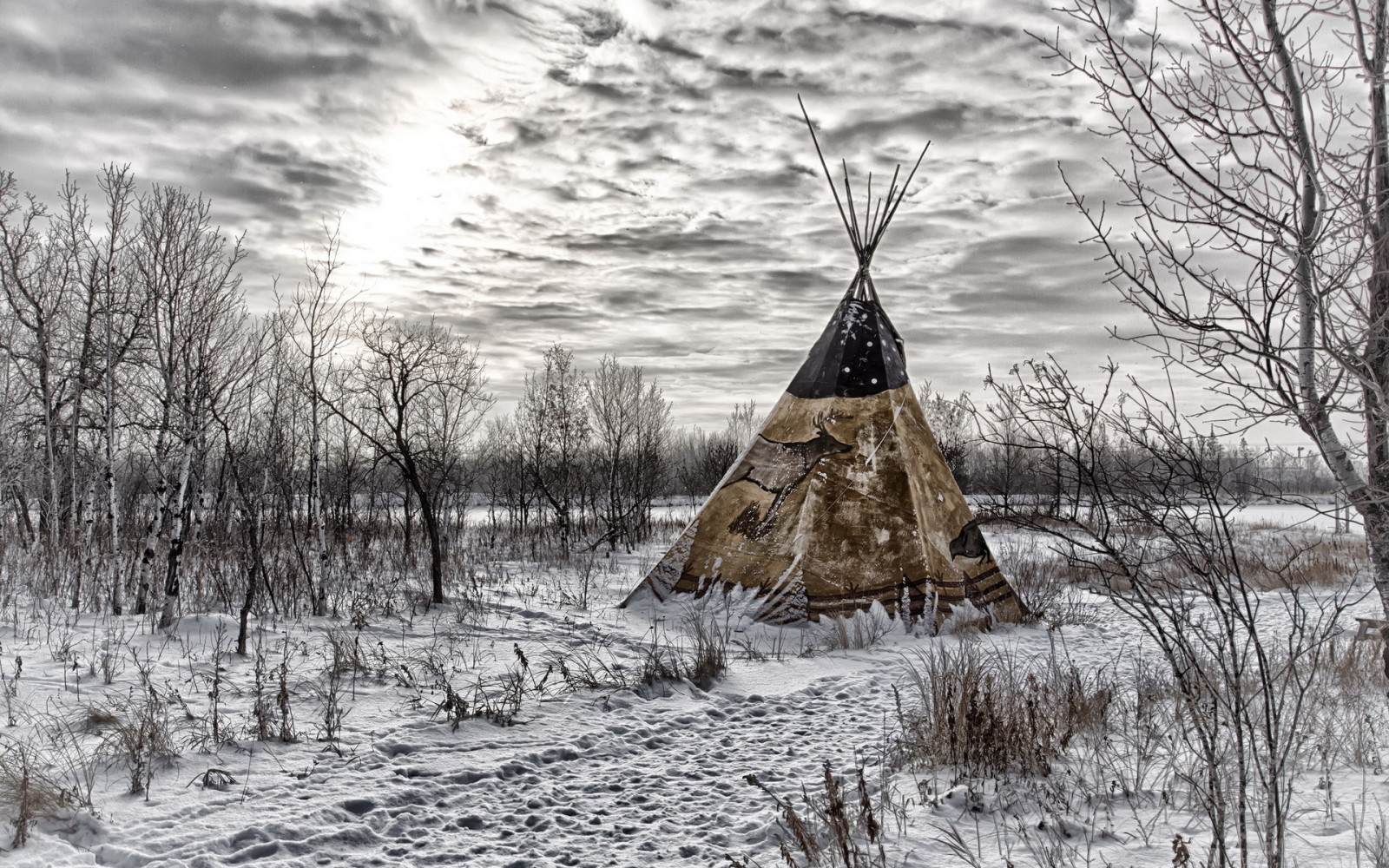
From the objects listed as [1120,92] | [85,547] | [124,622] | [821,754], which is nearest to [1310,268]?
[1120,92]

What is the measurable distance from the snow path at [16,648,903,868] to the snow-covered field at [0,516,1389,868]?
0.04ft

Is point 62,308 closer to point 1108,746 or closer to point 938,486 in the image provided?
point 938,486

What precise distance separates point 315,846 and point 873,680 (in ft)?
11.8

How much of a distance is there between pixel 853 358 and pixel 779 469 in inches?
50.6

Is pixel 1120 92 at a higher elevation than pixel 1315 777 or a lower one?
higher

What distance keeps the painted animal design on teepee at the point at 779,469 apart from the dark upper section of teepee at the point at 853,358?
396 millimetres

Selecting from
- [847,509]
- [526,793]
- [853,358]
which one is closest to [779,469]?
[847,509]

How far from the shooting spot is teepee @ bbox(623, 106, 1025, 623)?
6.69 metres

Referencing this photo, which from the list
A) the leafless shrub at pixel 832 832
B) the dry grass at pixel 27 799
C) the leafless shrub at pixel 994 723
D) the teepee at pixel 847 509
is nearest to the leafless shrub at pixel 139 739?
the dry grass at pixel 27 799

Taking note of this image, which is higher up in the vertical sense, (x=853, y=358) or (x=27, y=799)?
(x=853, y=358)

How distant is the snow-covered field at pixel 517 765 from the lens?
2959 mm

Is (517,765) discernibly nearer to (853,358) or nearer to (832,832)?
(832,832)

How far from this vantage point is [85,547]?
31.9 ft

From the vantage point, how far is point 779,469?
7402 mm
